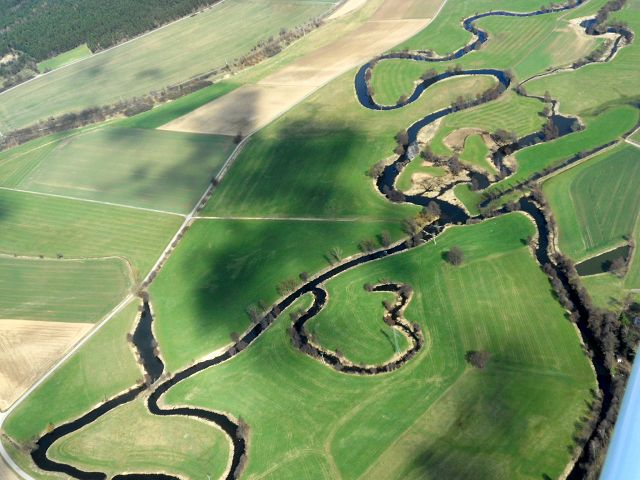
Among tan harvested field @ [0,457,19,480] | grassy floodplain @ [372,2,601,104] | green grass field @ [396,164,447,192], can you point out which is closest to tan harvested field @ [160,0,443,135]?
grassy floodplain @ [372,2,601,104]

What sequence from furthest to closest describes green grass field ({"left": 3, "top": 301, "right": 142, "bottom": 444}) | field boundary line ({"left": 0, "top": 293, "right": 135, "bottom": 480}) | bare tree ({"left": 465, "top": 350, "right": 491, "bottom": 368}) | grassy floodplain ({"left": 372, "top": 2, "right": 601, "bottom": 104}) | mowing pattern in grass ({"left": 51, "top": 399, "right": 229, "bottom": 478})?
1. grassy floodplain ({"left": 372, "top": 2, "right": 601, "bottom": 104})
2. green grass field ({"left": 3, "top": 301, "right": 142, "bottom": 444})
3. bare tree ({"left": 465, "top": 350, "right": 491, "bottom": 368})
4. field boundary line ({"left": 0, "top": 293, "right": 135, "bottom": 480})
5. mowing pattern in grass ({"left": 51, "top": 399, "right": 229, "bottom": 478})

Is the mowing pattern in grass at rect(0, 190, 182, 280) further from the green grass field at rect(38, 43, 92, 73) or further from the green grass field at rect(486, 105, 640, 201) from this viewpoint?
the green grass field at rect(38, 43, 92, 73)

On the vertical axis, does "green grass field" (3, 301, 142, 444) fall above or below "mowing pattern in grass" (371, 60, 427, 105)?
below

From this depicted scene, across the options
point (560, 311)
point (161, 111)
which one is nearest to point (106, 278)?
point (161, 111)

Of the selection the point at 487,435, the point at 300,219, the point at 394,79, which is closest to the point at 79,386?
the point at 300,219

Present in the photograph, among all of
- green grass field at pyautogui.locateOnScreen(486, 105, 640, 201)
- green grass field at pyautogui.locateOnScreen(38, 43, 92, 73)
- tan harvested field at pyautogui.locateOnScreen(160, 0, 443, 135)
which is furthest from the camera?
green grass field at pyautogui.locateOnScreen(38, 43, 92, 73)

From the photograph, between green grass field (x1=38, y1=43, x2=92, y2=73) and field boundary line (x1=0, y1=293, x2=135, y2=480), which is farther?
green grass field (x1=38, y1=43, x2=92, y2=73)

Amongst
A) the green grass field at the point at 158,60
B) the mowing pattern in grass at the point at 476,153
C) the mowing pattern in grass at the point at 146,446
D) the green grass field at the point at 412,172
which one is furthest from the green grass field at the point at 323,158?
the green grass field at the point at 158,60

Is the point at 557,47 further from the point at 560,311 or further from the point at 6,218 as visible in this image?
the point at 6,218

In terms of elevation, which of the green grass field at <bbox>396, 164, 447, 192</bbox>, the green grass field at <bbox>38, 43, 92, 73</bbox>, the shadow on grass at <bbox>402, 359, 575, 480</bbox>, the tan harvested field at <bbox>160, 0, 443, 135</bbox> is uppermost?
the green grass field at <bbox>38, 43, 92, 73</bbox>
